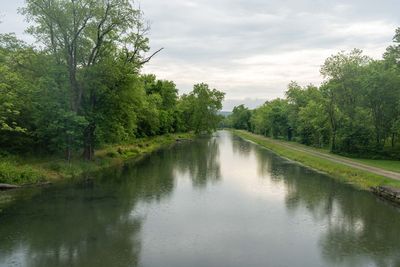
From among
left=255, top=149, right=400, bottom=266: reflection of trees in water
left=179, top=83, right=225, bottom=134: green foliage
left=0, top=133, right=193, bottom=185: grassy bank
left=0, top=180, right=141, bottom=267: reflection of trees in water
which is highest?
left=179, top=83, right=225, bottom=134: green foliage

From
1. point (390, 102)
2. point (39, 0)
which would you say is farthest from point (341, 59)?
point (39, 0)

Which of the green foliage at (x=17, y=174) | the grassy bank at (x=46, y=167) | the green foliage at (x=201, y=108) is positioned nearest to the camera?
the green foliage at (x=17, y=174)

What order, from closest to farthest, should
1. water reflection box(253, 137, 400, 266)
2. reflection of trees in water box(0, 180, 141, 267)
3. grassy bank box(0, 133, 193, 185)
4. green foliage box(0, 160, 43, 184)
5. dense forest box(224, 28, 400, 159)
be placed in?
reflection of trees in water box(0, 180, 141, 267) < water reflection box(253, 137, 400, 266) < green foliage box(0, 160, 43, 184) < grassy bank box(0, 133, 193, 185) < dense forest box(224, 28, 400, 159)

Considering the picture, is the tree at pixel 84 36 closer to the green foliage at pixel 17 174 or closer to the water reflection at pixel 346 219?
the green foliage at pixel 17 174

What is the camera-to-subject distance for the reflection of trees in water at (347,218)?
16625mm

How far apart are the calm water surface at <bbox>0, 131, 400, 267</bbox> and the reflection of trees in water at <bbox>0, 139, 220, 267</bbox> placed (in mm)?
47

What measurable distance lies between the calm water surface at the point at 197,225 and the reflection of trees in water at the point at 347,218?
2.3 inches

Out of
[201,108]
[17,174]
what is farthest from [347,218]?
[201,108]

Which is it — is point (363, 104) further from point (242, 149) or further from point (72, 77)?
point (72, 77)

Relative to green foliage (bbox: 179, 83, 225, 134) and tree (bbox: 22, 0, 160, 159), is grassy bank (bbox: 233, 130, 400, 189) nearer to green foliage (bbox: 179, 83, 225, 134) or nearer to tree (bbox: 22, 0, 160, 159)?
tree (bbox: 22, 0, 160, 159)

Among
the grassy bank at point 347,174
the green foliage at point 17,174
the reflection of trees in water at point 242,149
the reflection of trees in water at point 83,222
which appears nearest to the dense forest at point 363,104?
the grassy bank at point 347,174

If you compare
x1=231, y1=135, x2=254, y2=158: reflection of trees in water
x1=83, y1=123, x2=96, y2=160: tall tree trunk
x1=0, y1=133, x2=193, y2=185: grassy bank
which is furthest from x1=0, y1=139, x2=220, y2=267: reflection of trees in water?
x1=231, y1=135, x2=254, y2=158: reflection of trees in water

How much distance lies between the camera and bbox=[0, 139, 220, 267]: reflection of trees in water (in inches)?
619

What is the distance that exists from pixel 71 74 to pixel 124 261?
27.6 metres
